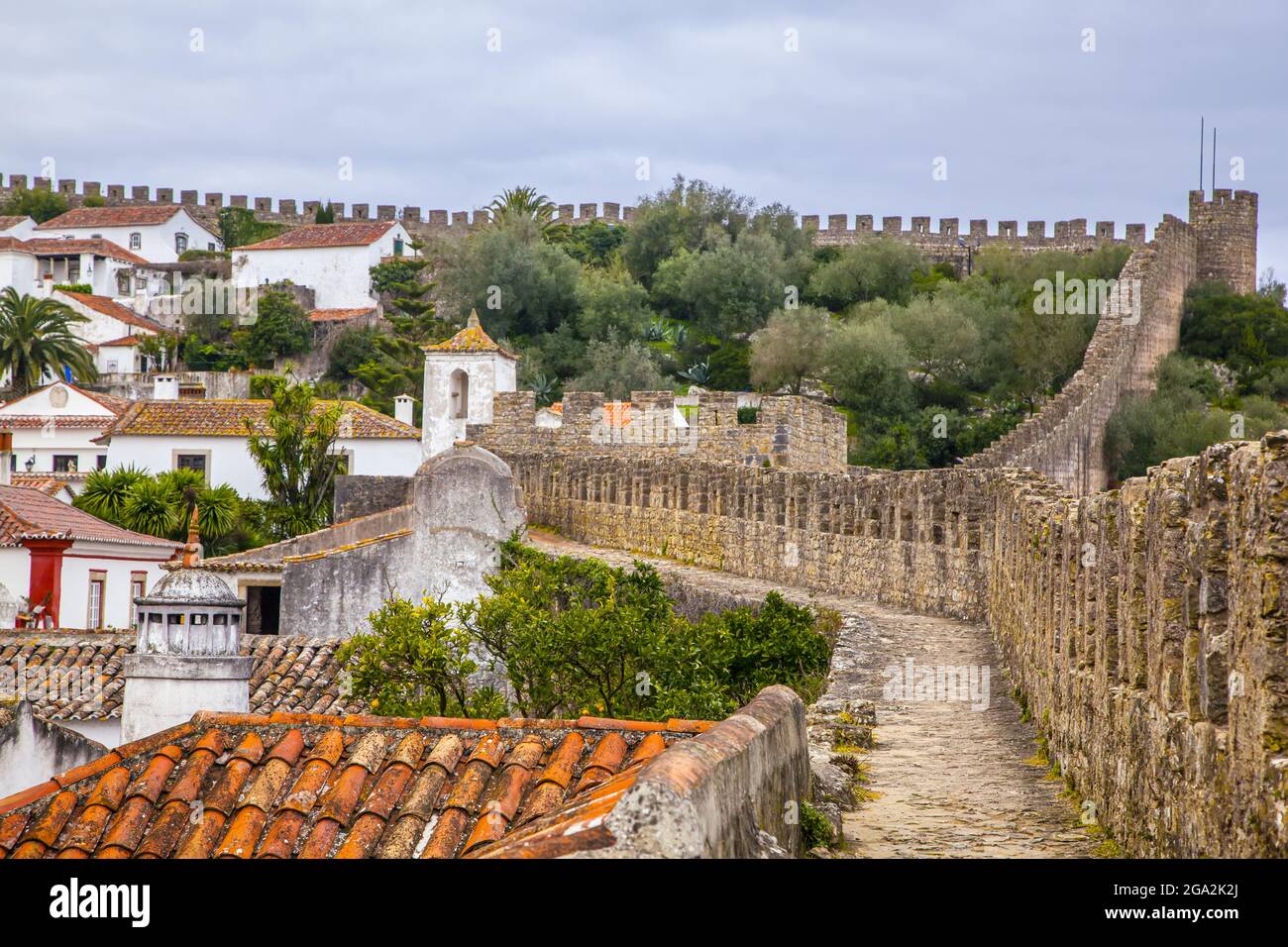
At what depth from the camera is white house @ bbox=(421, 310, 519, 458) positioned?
156 feet

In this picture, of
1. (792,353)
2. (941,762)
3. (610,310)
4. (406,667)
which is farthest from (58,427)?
(941,762)

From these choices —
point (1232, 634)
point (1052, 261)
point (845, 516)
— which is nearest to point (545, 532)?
point (845, 516)

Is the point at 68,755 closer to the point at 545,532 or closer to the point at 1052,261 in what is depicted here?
the point at 545,532

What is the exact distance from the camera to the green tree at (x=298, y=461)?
43.5m

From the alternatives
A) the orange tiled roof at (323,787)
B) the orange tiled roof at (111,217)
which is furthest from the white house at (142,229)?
the orange tiled roof at (323,787)

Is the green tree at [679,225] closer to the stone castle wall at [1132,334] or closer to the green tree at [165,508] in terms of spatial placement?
the stone castle wall at [1132,334]

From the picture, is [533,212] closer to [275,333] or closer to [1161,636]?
[275,333]

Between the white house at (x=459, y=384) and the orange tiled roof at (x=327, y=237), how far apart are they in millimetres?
34710

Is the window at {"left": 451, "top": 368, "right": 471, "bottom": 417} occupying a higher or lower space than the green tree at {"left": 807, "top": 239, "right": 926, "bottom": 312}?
lower

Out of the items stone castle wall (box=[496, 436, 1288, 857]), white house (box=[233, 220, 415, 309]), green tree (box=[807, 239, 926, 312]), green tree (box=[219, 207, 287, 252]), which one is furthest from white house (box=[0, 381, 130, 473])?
stone castle wall (box=[496, 436, 1288, 857])

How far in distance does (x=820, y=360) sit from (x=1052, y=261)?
1609cm

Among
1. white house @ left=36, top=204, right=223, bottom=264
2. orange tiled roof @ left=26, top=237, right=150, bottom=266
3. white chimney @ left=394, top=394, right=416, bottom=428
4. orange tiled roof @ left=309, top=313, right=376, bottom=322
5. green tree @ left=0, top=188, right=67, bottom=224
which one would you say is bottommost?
white chimney @ left=394, top=394, right=416, bottom=428

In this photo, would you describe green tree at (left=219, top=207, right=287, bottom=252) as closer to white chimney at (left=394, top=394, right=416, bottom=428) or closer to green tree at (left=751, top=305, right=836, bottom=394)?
white chimney at (left=394, top=394, right=416, bottom=428)

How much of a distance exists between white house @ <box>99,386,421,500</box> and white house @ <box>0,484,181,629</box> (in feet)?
42.8
